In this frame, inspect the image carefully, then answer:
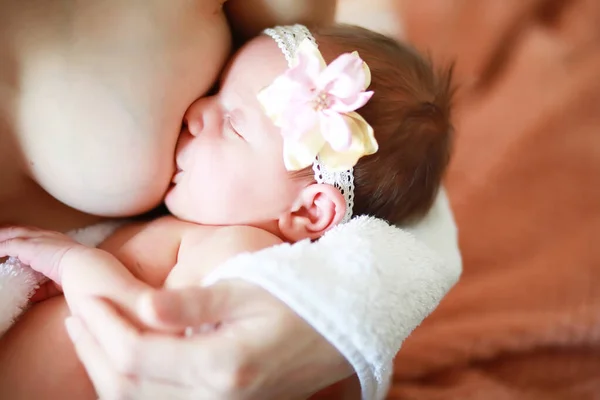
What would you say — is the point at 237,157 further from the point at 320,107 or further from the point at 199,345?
the point at 199,345

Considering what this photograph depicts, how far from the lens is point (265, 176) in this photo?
2.81ft

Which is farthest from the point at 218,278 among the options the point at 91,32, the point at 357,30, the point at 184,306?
the point at 357,30

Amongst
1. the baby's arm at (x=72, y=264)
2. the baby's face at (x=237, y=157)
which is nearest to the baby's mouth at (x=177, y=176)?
the baby's face at (x=237, y=157)

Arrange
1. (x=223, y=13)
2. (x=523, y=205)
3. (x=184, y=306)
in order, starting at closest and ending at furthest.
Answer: (x=184, y=306), (x=223, y=13), (x=523, y=205)

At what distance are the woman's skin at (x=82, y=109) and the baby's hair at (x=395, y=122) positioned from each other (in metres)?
0.21

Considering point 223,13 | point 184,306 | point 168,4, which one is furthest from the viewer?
point 223,13

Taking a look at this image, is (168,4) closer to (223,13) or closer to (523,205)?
(223,13)

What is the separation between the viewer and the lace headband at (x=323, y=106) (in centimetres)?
80

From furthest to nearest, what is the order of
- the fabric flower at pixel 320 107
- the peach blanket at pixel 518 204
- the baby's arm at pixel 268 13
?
the peach blanket at pixel 518 204
the baby's arm at pixel 268 13
the fabric flower at pixel 320 107

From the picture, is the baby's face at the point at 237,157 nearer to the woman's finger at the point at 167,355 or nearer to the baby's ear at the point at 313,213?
the baby's ear at the point at 313,213

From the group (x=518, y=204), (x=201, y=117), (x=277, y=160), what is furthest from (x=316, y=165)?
(x=518, y=204)

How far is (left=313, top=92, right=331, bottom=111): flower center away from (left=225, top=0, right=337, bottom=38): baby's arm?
21 cm

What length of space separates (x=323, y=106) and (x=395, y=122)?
133 millimetres

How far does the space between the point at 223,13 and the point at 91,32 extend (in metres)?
0.24
